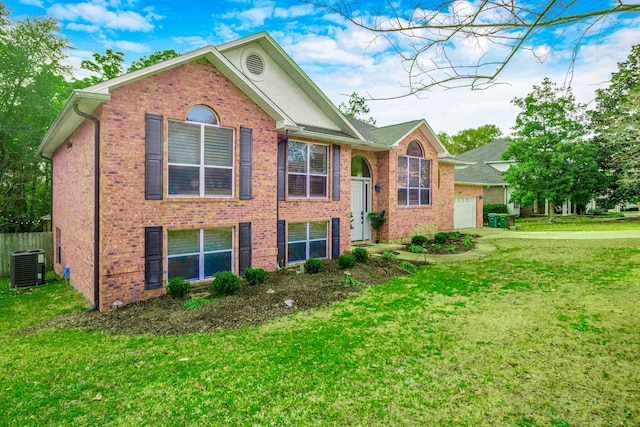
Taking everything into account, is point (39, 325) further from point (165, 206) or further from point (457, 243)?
point (457, 243)

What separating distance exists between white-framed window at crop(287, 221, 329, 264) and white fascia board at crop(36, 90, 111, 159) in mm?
5658

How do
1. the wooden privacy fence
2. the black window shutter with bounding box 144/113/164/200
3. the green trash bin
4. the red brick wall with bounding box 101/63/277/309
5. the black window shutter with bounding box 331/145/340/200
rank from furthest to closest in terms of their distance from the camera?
the green trash bin < the black window shutter with bounding box 331/145/340/200 < the wooden privacy fence < the black window shutter with bounding box 144/113/164/200 < the red brick wall with bounding box 101/63/277/309

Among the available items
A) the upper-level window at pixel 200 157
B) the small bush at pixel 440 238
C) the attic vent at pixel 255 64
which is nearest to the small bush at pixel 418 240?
the small bush at pixel 440 238

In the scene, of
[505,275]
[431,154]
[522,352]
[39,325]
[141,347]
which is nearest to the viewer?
[522,352]

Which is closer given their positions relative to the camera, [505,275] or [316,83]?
[505,275]

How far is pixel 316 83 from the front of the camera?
1105 centimetres

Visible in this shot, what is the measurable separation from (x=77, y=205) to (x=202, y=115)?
13.2ft

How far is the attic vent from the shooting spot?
10.2m

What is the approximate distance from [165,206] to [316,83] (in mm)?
6453

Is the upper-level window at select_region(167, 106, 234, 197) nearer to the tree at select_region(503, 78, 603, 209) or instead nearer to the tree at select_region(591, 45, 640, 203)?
the tree at select_region(591, 45, 640, 203)

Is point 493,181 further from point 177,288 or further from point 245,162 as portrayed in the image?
point 177,288

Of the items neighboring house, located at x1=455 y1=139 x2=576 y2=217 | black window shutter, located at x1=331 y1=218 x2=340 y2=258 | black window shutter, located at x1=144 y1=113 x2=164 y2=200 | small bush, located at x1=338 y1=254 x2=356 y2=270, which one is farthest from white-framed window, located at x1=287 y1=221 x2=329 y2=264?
neighboring house, located at x1=455 y1=139 x2=576 y2=217

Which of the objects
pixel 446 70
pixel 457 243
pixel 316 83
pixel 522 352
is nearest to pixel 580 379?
pixel 522 352

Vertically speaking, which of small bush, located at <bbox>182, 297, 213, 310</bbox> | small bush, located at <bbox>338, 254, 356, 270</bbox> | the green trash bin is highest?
the green trash bin
